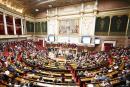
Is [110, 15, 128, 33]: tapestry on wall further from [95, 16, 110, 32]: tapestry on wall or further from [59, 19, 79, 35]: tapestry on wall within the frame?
[59, 19, 79, 35]: tapestry on wall

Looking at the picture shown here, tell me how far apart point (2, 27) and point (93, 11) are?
47.1 ft

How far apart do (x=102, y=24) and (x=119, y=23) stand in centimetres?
226

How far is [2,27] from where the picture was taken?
48.5ft

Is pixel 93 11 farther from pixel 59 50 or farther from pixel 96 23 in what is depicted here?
pixel 59 50

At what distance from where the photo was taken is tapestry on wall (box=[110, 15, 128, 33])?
13.1m

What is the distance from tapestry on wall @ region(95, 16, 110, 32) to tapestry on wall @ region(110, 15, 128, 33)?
0.68 m

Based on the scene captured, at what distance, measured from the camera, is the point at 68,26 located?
1747cm

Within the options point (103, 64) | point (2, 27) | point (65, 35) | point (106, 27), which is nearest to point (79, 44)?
point (65, 35)

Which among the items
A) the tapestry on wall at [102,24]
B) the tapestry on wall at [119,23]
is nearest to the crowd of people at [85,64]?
the tapestry on wall at [119,23]

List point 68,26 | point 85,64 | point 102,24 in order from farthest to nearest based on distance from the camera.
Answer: point 68,26 < point 102,24 < point 85,64

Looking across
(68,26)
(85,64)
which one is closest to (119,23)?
(68,26)

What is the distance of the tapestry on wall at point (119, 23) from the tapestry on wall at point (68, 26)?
18.4 feet

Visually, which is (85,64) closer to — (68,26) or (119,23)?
(119,23)

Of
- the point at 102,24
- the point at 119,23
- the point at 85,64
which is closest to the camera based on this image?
the point at 85,64
